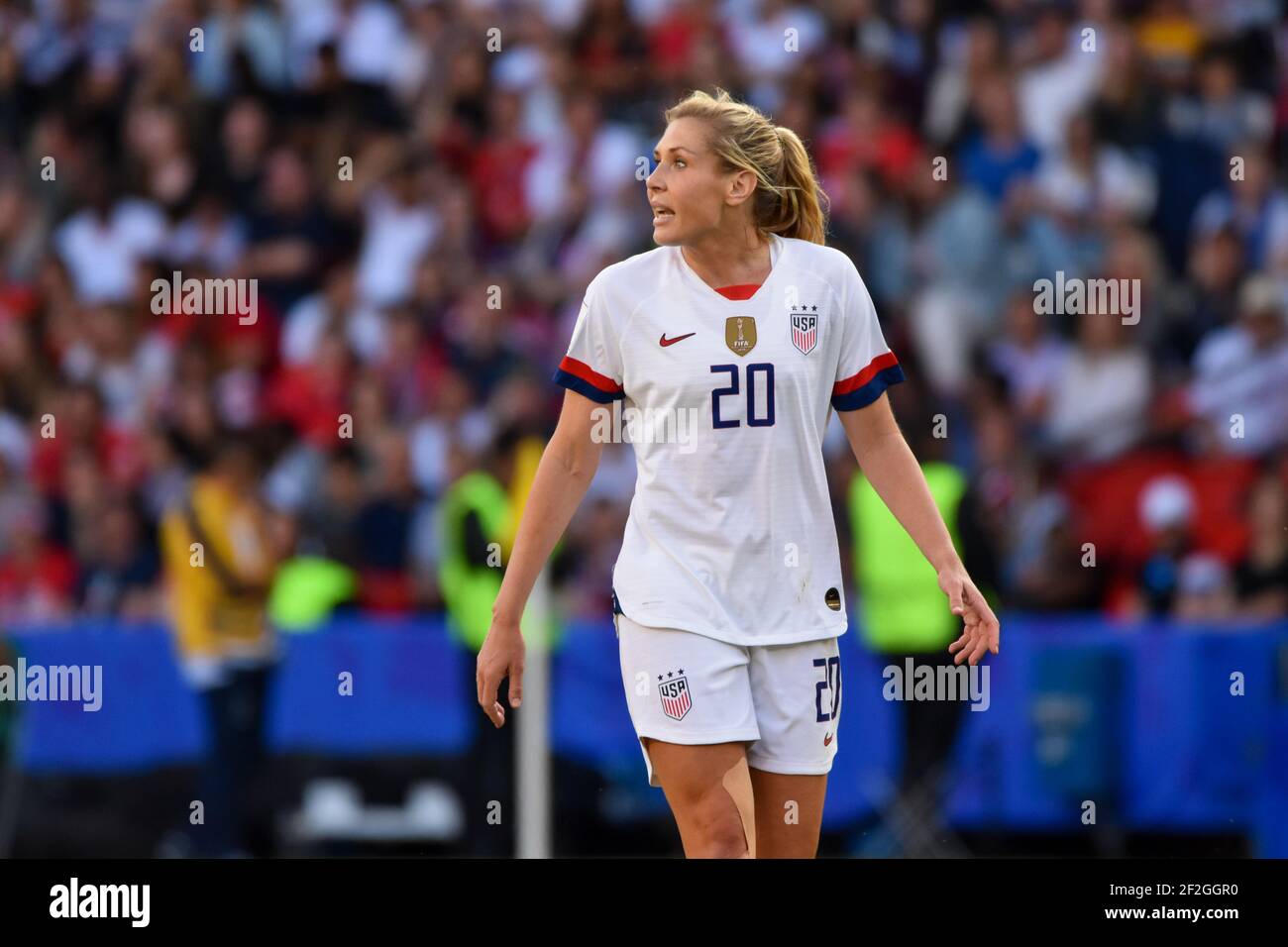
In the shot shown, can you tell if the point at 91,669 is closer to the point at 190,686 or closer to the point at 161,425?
the point at 190,686

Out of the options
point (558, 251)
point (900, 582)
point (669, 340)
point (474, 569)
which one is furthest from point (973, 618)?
point (558, 251)

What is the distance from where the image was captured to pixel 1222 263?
10578mm

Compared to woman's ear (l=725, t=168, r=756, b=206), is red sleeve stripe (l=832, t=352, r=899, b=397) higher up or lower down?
lower down

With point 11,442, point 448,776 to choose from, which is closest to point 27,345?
point 11,442

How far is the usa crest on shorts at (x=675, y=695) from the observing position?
16.2ft

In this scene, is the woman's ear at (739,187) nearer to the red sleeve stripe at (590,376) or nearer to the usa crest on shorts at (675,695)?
the red sleeve stripe at (590,376)

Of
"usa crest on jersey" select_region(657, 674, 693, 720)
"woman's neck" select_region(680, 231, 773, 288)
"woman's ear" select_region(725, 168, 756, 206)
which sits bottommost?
"usa crest on jersey" select_region(657, 674, 693, 720)

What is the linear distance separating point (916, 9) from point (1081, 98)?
1127 millimetres

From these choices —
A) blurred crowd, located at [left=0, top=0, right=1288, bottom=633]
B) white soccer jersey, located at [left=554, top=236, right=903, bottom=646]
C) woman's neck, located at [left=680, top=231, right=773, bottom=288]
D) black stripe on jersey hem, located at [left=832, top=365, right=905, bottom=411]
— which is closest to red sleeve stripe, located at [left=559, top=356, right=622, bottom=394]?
white soccer jersey, located at [left=554, top=236, right=903, bottom=646]

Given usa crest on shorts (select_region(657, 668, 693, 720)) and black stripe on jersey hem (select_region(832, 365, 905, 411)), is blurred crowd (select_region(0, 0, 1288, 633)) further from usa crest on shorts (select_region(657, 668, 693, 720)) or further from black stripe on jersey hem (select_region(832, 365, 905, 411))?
usa crest on shorts (select_region(657, 668, 693, 720))

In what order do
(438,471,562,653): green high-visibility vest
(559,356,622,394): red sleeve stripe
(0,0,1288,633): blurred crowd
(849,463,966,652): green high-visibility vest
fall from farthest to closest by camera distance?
(0,0,1288,633): blurred crowd → (438,471,562,653): green high-visibility vest → (849,463,966,652): green high-visibility vest → (559,356,622,394): red sleeve stripe

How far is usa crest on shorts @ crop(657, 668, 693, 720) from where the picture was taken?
194 inches

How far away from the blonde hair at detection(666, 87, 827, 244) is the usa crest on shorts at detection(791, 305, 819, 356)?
0.27m

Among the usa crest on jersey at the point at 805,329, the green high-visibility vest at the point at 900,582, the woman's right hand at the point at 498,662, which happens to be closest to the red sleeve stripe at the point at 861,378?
the usa crest on jersey at the point at 805,329
